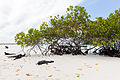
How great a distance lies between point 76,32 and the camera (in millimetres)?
6660

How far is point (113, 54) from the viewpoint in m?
6.84

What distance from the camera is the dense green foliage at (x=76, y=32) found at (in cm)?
581

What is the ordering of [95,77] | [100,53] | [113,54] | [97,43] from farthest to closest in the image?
[100,53], [113,54], [97,43], [95,77]

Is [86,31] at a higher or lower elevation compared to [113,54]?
higher

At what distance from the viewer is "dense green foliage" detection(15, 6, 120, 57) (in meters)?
5.81

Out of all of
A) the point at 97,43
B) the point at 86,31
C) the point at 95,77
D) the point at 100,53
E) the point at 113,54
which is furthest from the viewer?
the point at 100,53

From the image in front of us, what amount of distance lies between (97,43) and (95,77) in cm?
297

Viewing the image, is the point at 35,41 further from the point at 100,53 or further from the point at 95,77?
the point at 95,77

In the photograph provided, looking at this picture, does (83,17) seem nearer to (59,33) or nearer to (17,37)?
(59,33)

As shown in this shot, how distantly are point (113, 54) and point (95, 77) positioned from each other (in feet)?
14.8

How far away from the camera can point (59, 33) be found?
6.61 metres

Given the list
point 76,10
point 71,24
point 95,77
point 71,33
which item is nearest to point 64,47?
point 71,33

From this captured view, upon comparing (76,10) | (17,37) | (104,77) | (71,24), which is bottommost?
(104,77)

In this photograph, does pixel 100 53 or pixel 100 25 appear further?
pixel 100 53
